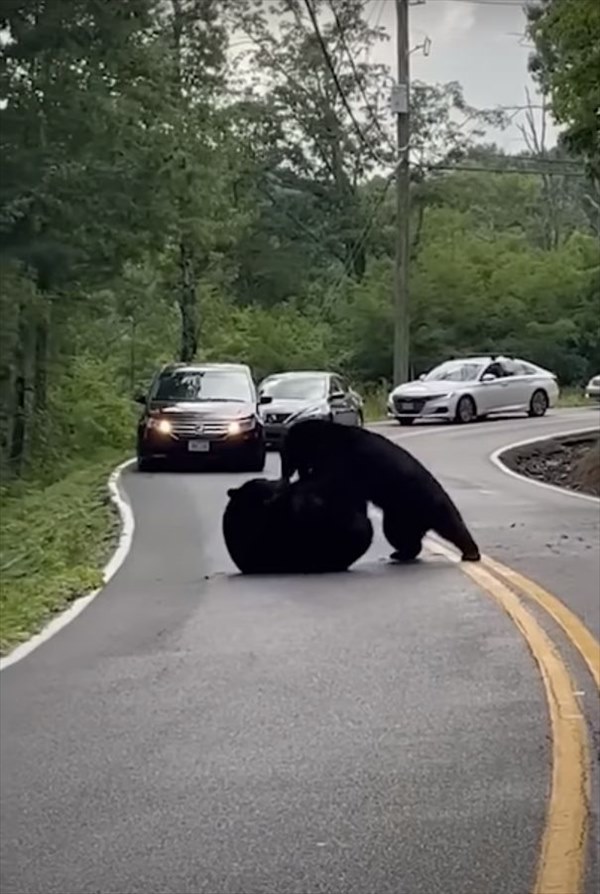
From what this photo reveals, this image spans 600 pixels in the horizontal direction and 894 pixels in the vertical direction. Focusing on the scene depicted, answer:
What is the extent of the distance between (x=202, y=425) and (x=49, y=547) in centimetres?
954

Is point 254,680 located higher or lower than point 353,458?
lower

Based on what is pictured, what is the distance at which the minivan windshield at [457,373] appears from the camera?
37.2 metres

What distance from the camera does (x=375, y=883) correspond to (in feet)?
17.4

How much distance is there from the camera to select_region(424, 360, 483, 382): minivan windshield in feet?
122

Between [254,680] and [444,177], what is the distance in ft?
169

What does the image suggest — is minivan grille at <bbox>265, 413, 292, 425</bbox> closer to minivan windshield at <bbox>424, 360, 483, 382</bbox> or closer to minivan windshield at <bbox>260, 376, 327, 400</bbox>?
minivan windshield at <bbox>260, 376, 327, 400</bbox>

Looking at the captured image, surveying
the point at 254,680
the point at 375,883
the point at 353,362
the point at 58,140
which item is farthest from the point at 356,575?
the point at 353,362

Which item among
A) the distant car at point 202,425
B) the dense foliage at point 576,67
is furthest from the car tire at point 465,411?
the dense foliage at point 576,67

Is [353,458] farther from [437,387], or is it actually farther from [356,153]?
[356,153]

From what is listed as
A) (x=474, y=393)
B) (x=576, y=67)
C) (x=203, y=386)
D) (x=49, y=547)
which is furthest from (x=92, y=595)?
(x=474, y=393)

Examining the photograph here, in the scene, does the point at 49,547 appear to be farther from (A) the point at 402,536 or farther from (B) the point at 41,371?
(B) the point at 41,371

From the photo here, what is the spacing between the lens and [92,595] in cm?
1275

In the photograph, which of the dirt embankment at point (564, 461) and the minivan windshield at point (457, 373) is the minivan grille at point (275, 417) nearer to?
the dirt embankment at point (564, 461)

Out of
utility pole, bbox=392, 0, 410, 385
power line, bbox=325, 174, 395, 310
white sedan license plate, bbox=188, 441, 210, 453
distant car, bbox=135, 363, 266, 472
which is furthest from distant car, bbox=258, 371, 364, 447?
power line, bbox=325, 174, 395, 310
